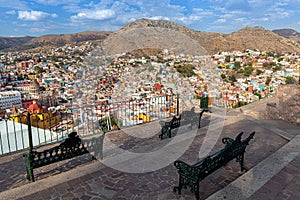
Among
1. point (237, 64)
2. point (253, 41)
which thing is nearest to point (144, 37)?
point (237, 64)

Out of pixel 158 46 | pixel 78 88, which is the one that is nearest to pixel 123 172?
pixel 158 46

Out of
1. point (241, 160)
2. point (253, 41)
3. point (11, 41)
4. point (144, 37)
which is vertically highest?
point (11, 41)

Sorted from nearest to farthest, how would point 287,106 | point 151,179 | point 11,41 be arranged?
point 151,179 < point 287,106 < point 11,41

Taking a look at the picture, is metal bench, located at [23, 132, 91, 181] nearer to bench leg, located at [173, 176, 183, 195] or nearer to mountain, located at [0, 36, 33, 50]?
bench leg, located at [173, 176, 183, 195]

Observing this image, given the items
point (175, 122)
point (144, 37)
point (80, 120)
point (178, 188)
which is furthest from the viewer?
point (80, 120)

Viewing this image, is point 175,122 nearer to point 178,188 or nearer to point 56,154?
point 178,188

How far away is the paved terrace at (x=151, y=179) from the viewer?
121 inches

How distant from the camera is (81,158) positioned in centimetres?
445

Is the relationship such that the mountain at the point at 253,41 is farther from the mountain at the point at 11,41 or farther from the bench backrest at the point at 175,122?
the mountain at the point at 11,41

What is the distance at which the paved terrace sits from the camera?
10.0ft

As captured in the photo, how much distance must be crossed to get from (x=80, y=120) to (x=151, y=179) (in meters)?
3.67

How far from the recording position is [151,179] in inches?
139

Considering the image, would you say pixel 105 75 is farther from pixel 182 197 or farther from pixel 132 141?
pixel 182 197

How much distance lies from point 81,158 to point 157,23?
15.3ft
